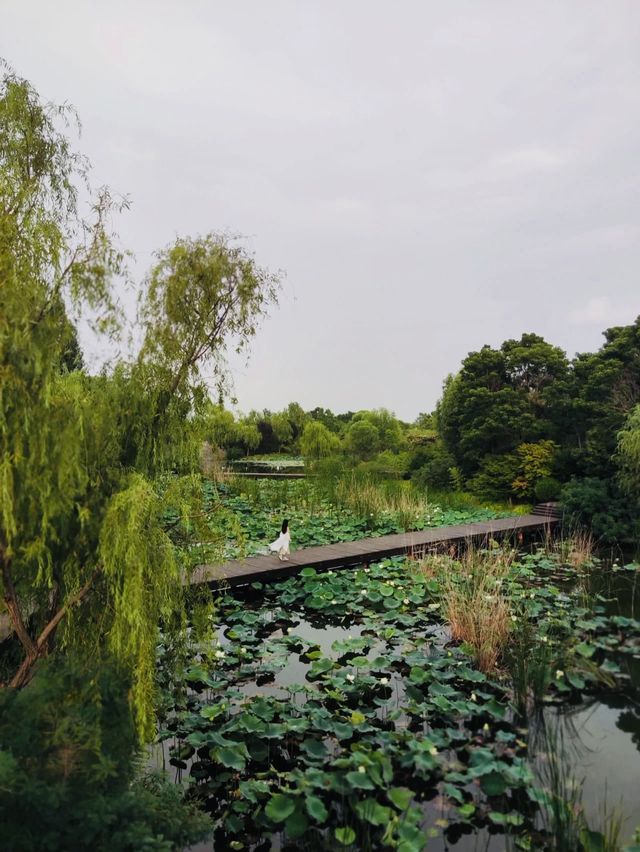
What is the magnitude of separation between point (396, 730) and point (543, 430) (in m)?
12.1

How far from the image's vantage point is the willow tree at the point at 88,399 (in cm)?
216

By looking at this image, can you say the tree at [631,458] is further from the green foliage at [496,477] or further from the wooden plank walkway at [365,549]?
the green foliage at [496,477]

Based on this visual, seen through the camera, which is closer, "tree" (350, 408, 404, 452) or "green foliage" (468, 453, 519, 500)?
"green foliage" (468, 453, 519, 500)

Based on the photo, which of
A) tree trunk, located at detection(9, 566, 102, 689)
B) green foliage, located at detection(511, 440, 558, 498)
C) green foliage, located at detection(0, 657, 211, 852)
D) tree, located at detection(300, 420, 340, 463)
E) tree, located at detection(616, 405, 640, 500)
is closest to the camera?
green foliage, located at detection(0, 657, 211, 852)

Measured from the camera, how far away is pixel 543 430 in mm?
14242

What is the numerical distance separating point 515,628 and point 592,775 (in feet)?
5.44

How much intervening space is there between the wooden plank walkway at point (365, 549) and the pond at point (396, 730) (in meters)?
0.77

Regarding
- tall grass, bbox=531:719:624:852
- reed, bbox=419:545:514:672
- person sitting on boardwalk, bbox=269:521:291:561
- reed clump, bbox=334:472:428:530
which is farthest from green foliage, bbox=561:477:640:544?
tall grass, bbox=531:719:624:852

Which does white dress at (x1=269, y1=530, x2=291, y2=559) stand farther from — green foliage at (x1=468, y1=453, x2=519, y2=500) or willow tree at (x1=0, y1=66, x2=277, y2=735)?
green foliage at (x1=468, y1=453, x2=519, y2=500)

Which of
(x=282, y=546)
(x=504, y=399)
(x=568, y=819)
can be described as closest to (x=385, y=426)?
(x=504, y=399)

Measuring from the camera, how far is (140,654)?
Answer: 7.66 ft

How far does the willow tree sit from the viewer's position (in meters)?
2.16

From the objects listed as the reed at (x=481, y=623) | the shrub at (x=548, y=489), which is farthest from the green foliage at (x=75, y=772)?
the shrub at (x=548, y=489)

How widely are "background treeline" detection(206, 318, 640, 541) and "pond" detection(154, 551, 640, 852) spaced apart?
605 cm
